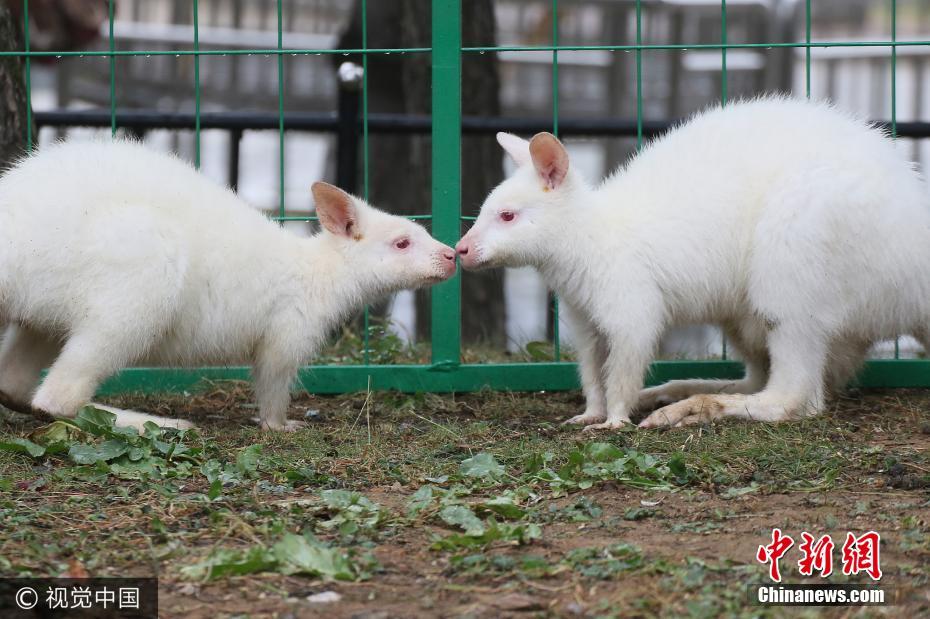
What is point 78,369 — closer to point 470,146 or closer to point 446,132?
point 446,132

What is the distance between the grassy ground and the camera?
3205 millimetres

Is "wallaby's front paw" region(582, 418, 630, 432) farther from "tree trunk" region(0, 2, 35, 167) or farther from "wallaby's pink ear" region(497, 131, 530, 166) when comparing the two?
"tree trunk" region(0, 2, 35, 167)

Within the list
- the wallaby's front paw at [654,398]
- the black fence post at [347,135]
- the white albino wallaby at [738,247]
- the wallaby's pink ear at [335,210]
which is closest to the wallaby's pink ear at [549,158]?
the white albino wallaby at [738,247]

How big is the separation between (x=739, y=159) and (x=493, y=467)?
219 cm

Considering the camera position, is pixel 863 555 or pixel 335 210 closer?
pixel 863 555

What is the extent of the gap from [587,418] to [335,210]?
5.10ft

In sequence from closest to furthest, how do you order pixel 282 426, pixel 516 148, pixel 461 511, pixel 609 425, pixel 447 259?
pixel 461 511 → pixel 609 425 → pixel 282 426 → pixel 447 259 → pixel 516 148

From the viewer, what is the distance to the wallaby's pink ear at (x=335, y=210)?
226 inches

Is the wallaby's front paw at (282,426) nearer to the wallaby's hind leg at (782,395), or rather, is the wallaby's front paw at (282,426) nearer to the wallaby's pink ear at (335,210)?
the wallaby's pink ear at (335,210)

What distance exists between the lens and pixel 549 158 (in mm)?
5652

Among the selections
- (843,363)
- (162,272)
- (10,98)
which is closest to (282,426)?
(162,272)

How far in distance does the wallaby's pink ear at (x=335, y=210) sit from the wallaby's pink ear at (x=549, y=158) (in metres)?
0.91

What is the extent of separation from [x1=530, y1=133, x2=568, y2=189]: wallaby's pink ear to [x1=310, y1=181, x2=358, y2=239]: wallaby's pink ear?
91 cm

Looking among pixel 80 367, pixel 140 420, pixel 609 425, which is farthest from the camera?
pixel 609 425
